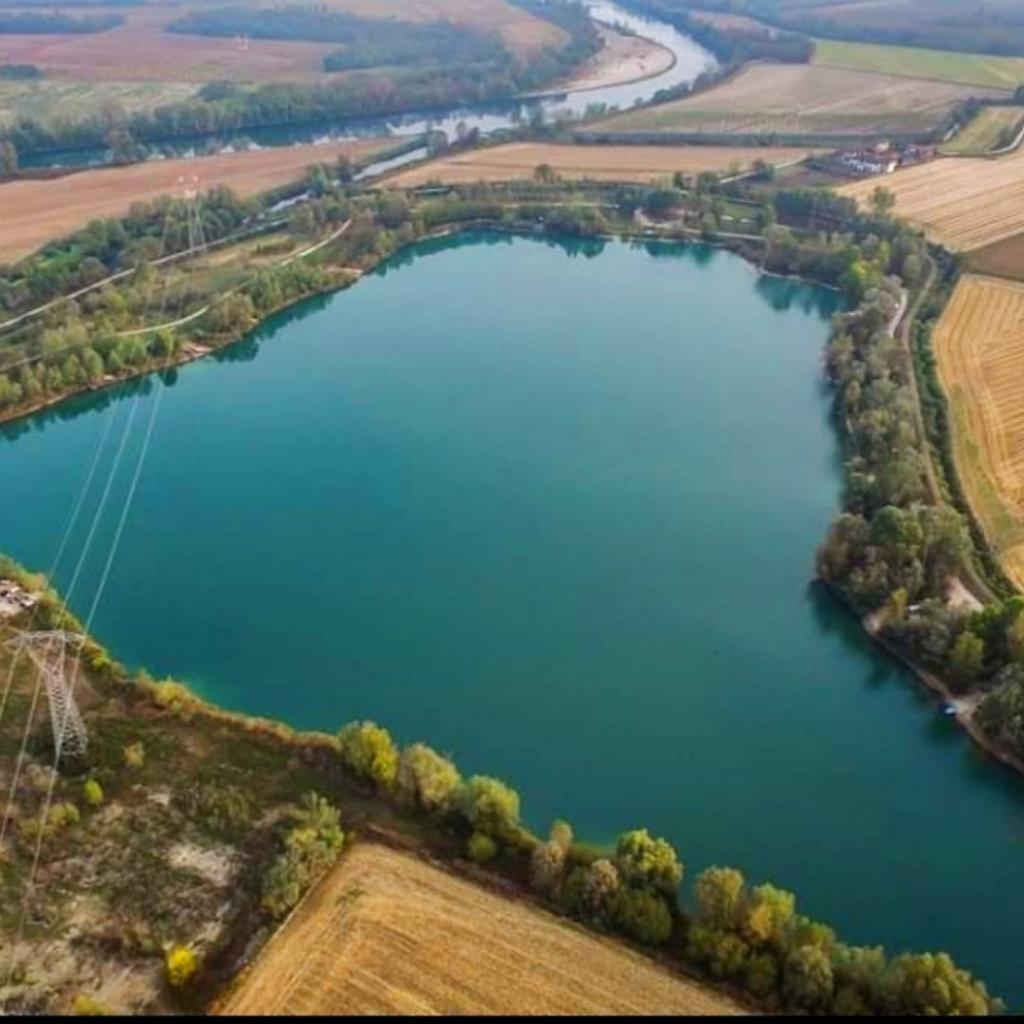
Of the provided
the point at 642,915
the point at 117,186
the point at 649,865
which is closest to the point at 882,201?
the point at 117,186

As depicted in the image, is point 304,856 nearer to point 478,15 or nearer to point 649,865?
point 649,865

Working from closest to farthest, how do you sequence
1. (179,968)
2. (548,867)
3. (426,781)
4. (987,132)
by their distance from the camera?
(179,968), (548,867), (426,781), (987,132)

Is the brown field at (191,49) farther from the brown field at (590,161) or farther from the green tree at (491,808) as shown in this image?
the green tree at (491,808)

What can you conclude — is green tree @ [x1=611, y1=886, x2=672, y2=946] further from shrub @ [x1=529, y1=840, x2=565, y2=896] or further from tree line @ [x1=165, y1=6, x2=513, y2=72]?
tree line @ [x1=165, y1=6, x2=513, y2=72]

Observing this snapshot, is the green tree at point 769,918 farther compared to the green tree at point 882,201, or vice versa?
the green tree at point 882,201

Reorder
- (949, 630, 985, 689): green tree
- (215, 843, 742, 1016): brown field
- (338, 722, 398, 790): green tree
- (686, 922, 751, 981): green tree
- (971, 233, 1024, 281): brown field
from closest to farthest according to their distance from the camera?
(215, 843, 742, 1016): brown field < (686, 922, 751, 981): green tree < (338, 722, 398, 790): green tree < (949, 630, 985, 689): green tree < (971, 233, 1024, 281): brown field

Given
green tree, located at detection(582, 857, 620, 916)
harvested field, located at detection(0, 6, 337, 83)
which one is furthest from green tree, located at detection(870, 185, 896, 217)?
harvested field, located at detection(0, 6, 337, 83)

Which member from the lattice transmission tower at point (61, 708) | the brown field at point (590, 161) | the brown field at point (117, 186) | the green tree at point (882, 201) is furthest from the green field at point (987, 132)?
the lattice transmission tower at point (61, 708)
